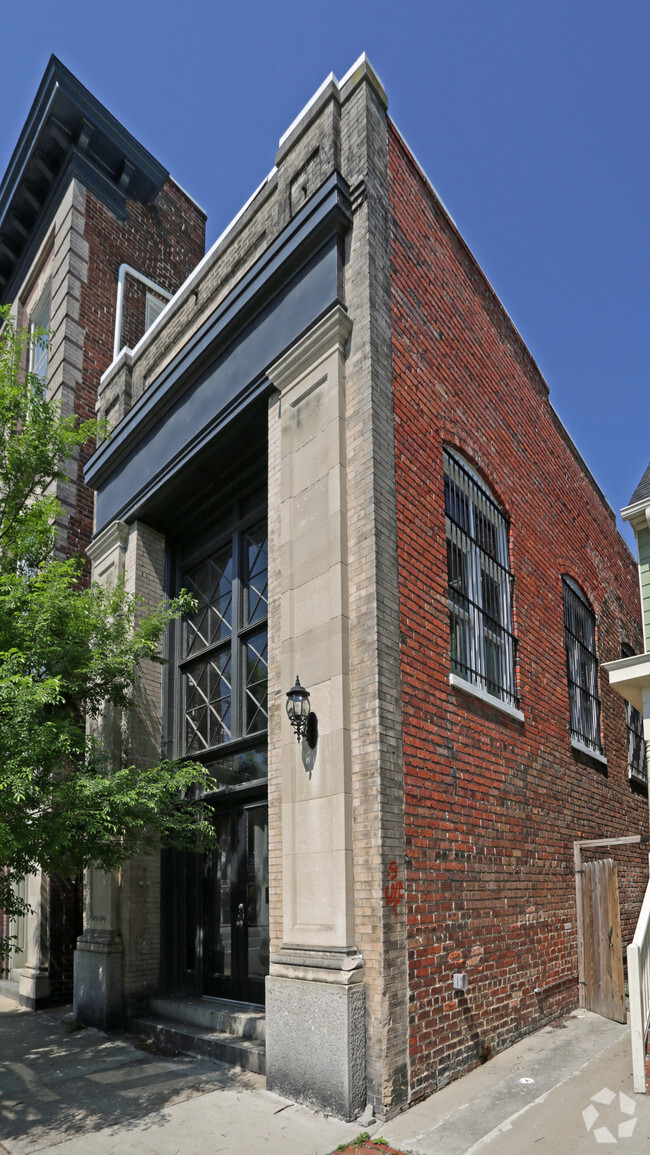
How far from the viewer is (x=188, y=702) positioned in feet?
35.6

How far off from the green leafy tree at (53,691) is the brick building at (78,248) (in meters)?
3.53

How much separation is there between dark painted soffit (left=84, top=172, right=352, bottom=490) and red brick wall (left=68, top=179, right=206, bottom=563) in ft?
6.94

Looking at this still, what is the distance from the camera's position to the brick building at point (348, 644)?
673 centimetres

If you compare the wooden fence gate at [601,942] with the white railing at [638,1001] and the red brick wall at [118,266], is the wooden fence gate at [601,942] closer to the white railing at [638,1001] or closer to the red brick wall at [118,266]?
the white railing at [638,1001]

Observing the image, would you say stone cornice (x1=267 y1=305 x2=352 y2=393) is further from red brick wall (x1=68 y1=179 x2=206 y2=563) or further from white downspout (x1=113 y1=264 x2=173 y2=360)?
white downspout (x1=113 y1=264 x2=173 y2=360)

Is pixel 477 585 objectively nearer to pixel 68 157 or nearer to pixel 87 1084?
pixel 87 1084

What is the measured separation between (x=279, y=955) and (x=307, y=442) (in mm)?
4490

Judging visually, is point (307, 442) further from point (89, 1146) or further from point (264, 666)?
point (89, 1146)

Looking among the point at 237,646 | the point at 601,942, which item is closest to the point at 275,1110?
the point at 237,646

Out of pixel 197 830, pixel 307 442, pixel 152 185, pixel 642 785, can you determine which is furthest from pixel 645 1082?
pixel 152 185

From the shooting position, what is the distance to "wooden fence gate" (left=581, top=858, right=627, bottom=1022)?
10.2 metres

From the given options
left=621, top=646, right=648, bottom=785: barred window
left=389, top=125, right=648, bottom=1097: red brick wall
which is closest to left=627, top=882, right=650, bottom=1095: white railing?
left=389, top=125, right=648, bottom=1097: red brick wall

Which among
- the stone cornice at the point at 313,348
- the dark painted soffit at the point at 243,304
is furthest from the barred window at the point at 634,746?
the stone cornice at the point at 313,348

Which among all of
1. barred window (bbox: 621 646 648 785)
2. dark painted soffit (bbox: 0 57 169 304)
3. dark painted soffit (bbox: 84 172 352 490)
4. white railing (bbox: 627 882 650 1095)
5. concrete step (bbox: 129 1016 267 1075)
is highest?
dark painted soffit (bbox: 0 57 169 304)
